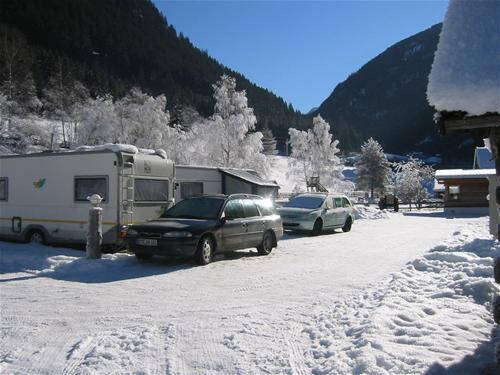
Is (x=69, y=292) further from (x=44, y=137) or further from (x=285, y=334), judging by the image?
(x=44, y=137)

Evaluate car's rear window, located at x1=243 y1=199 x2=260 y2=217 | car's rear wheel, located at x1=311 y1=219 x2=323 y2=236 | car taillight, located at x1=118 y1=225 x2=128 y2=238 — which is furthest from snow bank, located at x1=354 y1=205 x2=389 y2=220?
car taillight, located at x1=118 y1=225 x2=128 y2=238

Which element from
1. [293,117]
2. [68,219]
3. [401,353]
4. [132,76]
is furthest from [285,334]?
[293,117]

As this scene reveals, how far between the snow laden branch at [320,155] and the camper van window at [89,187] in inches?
1932

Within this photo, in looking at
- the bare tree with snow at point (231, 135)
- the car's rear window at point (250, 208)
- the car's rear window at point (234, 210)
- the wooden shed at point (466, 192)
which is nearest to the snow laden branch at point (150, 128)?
the bare tree with snow at point (231, 135)

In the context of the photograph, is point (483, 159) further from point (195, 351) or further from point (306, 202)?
point (195, 351)

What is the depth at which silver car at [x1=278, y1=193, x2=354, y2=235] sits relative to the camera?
18625 millimetres

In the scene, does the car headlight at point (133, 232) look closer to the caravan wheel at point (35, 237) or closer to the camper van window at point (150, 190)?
the camper van window at point (150, 190)

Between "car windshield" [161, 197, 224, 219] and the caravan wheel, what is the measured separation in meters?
4.06

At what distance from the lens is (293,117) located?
14412 cm

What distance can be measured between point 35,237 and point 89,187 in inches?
100.0

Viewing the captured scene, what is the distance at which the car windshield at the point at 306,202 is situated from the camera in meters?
19.7

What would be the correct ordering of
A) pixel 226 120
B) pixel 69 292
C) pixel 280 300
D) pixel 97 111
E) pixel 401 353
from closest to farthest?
pixel 401 353, pixel 280 300, pixel 69 292, pixel 226 120, pixel 97 111

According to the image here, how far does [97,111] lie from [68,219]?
40.5m

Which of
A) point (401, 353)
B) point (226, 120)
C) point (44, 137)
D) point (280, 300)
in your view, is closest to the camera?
point (401, 353)
